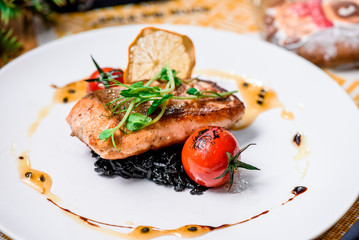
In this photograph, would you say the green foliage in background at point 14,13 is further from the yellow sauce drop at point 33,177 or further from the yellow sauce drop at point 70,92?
the yellow sauce drop at point 33,177

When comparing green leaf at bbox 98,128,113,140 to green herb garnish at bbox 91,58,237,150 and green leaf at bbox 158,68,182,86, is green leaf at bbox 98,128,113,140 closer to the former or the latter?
green herb garnish at bbox 91,58,237,150

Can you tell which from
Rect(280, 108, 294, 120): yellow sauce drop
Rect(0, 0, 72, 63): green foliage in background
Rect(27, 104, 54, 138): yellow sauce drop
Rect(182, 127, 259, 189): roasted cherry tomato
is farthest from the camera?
Rect(0, 0, 72, 63): green foliage in background

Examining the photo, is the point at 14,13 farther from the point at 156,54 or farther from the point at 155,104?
the point at 155,104

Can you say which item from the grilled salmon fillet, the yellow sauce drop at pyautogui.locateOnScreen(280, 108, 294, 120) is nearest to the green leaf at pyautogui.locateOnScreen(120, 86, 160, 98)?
the grilled salmon fillet

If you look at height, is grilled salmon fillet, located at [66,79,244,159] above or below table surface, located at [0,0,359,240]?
above

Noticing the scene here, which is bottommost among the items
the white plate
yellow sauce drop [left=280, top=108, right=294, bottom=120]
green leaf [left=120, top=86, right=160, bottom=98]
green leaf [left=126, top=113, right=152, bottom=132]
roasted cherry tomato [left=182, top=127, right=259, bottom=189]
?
yellow sauce drop [left=280, top=108, right=294, bottom=120]

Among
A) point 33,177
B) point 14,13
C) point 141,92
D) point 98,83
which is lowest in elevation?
point 33,177

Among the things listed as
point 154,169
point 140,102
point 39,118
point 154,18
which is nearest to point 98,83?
point 39,118
